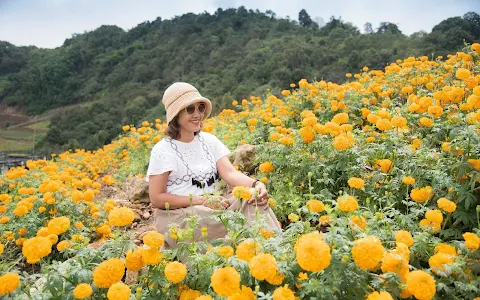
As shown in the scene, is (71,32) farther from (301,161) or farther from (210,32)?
(301,161)

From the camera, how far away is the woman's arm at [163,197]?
2598 mm

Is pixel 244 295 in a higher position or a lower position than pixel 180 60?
lower

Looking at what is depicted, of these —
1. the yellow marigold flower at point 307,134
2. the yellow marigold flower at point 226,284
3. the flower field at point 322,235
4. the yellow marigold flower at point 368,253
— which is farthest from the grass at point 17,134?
the yellow marigold flower at point 368,253

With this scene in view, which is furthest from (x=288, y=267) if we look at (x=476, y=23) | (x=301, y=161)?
(x=476, y=23)

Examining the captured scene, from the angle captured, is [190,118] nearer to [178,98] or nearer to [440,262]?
[178,98]

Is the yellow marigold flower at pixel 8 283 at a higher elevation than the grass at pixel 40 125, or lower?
higher

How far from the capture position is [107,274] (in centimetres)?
145

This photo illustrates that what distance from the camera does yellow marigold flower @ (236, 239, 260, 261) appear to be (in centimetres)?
140

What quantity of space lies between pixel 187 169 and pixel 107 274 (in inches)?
55.0

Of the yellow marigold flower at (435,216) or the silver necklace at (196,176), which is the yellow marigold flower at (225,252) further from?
the silver necklace at (196,176)

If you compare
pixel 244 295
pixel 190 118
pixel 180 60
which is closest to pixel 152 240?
pixel 244 295

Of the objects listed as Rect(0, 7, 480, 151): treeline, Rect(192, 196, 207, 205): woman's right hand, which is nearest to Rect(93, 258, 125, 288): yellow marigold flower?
Rect(192, 196, 207, 205): woman's right hand

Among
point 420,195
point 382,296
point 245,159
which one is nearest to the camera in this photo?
point 382,296

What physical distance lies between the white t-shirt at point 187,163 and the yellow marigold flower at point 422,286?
65.3 inches
